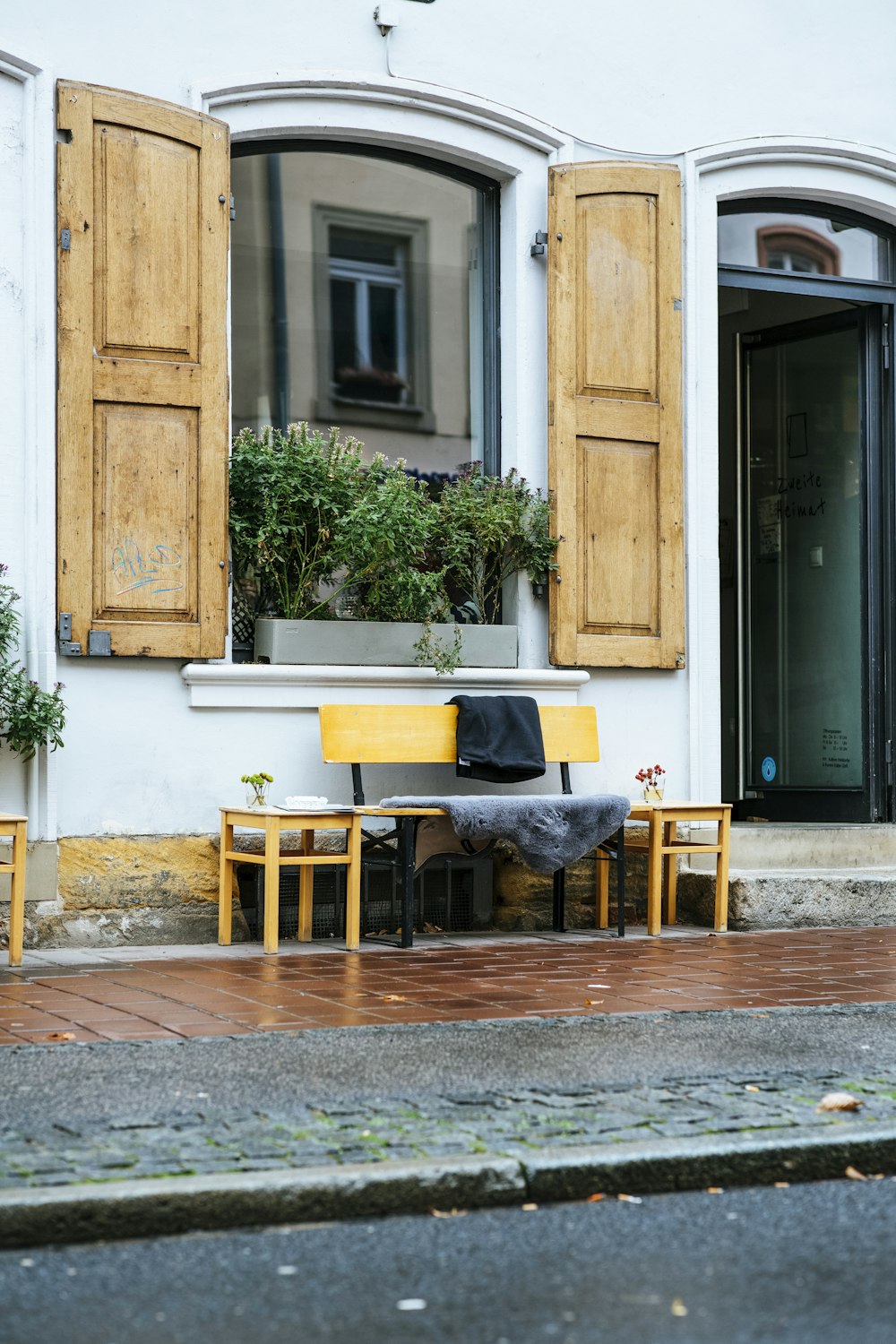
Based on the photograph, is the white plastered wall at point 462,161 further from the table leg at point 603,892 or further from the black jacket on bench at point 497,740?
the table leg at point 603,892

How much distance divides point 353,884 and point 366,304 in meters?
3.26

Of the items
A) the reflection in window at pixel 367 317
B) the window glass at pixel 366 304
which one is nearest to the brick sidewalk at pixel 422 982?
the window glass at pixel 366 304

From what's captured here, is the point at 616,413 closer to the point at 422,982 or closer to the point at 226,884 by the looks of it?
the point at 226,884

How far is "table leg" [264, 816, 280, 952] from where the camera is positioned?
273 inches

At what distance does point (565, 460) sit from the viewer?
853 cm

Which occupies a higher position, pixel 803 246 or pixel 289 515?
pixel 803 246

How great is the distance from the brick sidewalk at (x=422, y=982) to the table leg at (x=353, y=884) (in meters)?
0.10

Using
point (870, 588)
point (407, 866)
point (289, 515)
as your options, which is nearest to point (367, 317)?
point (289, 515)

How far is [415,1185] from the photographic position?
3572 mm

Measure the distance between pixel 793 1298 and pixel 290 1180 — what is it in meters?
1.08

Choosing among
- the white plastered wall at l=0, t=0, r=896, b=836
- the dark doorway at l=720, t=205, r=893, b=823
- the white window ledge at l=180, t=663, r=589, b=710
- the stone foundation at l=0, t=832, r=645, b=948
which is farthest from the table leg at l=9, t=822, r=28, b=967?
the dark doorway at l=720, t=205, r=893, b=823

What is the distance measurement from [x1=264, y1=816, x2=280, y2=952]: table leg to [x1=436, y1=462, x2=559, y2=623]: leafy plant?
1.93 m

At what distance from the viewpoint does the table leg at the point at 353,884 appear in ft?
23.2

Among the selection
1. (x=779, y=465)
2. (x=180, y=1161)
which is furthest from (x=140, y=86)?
(x=180, y=1161)
